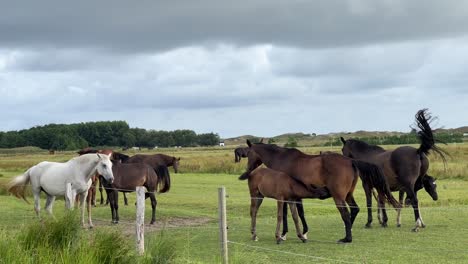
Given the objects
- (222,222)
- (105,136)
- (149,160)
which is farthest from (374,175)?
(105,136)

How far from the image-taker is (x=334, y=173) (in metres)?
12.2

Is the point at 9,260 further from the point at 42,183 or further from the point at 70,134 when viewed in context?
the point at 70,134

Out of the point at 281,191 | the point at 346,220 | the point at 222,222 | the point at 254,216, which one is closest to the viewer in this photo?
the point at 222,222

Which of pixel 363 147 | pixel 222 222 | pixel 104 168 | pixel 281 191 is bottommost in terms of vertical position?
pixel 222 222

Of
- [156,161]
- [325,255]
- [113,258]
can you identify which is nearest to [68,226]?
[113,258]

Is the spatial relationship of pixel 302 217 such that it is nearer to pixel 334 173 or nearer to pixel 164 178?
pixel 334 173

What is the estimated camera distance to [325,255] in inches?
418

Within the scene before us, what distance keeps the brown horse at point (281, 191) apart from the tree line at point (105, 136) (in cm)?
10855

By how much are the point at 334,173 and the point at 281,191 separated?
115 centimetres

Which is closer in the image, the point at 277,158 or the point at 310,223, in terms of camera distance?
the point at 277,158

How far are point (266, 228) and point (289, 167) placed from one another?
2.30m

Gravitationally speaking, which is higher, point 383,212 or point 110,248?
point 110,248

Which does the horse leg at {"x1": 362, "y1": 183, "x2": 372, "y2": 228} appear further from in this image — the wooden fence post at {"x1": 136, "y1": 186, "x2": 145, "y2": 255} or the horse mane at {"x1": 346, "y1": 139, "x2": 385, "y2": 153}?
the wooden fence post at {"x1": 136, "y1": 186, "x2": 145, "y2": 255}

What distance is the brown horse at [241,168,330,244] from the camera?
12.2 m
